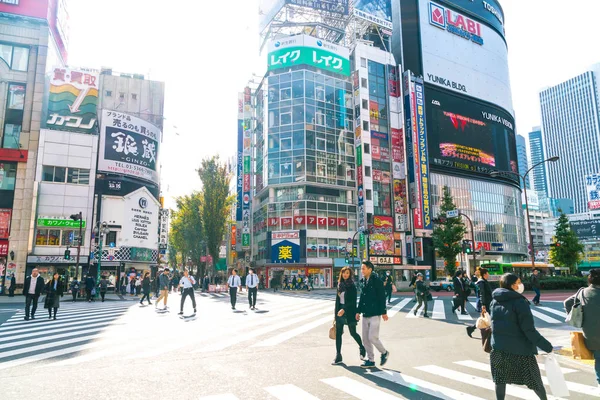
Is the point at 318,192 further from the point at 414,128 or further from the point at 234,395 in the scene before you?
the point at 234,395

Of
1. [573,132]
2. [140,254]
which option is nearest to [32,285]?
[140,254]

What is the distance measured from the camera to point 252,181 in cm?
5266

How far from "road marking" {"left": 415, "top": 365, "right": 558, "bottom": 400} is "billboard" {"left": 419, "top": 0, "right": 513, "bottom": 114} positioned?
61.4 meters

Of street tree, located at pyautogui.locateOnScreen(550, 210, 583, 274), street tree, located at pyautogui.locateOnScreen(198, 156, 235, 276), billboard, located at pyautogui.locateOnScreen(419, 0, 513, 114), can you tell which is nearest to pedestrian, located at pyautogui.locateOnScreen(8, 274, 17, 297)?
street tree, located at pyautogui.locateOnScreen(198, 156, 235, 276)

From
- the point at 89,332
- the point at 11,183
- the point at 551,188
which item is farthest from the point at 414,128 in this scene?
the point at 551,188

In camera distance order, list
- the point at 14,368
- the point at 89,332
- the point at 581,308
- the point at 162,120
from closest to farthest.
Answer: the point at 581,308, the point at 14,368, the point at 89,332, the point at 162,120

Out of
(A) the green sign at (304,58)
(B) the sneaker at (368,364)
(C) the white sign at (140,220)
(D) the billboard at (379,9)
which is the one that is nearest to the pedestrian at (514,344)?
(B) the sneaker at (368,364)

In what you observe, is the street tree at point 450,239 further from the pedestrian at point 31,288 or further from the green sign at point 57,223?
the pedestrian at point 31,288

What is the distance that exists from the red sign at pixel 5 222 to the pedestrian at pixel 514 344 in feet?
114

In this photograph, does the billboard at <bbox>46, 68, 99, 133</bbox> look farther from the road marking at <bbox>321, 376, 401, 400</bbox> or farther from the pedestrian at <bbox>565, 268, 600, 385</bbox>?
the pedestrian at <bbox>565, 268, 600, 385</bbox>

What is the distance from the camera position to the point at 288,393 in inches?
201

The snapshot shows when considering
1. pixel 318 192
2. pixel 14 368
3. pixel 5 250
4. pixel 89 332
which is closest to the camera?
pixel 14 368

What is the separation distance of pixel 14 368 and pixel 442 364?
7081 millimetres

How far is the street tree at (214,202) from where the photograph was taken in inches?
1490
